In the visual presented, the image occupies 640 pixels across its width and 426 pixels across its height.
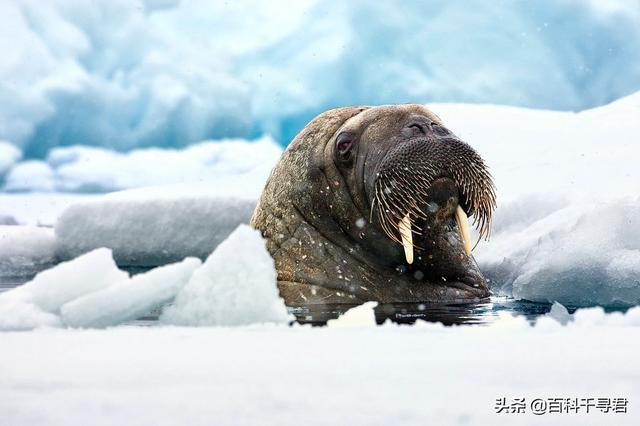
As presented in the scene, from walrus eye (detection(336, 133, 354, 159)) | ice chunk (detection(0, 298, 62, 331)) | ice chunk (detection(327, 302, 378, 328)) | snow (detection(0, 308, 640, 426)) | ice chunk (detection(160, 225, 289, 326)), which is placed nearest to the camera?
snow (detection(0, 308, 640, 426))

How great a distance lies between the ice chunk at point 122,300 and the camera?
4.62m

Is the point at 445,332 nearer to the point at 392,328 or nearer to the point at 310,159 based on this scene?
the point at 392,328

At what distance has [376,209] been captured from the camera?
6887 millimetres

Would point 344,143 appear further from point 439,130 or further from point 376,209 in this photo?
point 439,130

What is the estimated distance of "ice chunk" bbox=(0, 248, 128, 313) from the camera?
4.75 meters

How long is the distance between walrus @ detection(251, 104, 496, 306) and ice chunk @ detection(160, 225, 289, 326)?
6.06ft

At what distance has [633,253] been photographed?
24.8 ft

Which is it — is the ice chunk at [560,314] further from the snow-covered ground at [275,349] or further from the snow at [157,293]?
the snow at [157,293]

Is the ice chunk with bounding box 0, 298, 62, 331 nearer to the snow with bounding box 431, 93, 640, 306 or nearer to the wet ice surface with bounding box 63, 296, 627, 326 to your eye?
the wet ice surface with bounding box 63, 296, 627, 326

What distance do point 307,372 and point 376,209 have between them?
3.70 meters

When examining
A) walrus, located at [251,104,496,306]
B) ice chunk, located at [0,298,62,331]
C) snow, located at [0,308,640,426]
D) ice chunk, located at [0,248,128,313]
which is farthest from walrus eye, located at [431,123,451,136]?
Answer: ice chunk, located at [0,298,62,331]

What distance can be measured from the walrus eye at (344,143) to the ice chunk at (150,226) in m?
10.7

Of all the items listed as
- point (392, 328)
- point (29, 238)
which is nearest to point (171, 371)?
point (392, 328)

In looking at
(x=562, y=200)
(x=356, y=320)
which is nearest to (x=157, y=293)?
(x=356, y=320)
